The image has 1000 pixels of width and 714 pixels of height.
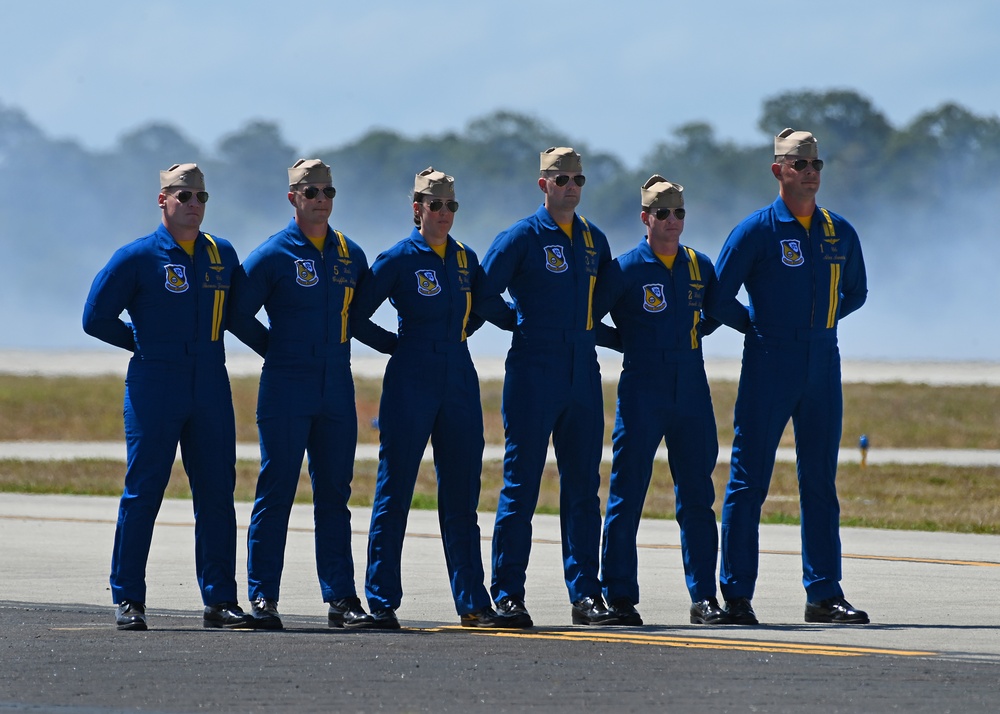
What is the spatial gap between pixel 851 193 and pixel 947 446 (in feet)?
149

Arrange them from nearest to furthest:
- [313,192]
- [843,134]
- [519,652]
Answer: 1. [519,652]
2. [313,192]
3. [843,134]

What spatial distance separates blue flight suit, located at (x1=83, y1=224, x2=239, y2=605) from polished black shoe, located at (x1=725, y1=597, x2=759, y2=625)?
2712mm

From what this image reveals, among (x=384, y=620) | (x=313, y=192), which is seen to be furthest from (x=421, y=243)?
(x=384, y=620)

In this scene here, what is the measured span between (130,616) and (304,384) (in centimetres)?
153

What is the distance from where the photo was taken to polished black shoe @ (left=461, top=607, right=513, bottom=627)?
9.58 m

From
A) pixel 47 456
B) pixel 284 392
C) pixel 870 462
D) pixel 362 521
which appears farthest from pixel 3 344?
pixel 284 392

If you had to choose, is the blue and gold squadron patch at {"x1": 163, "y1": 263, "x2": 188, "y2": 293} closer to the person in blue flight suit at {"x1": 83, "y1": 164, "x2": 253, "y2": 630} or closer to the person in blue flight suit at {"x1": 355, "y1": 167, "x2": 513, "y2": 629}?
the person in blue flight suit at {"x1": 83, "y1": 164, "x2": 253, "y2": 630}

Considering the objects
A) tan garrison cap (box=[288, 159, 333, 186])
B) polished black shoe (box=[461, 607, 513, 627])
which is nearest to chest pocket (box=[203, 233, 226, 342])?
tan garrison cap (box=[288, 159, 333, 186])

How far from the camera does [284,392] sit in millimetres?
9523

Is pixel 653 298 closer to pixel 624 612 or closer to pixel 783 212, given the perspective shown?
pixel 783 212

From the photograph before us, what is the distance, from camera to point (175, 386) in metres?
9.48

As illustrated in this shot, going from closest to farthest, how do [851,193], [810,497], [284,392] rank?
[284,392], [810,497], [851,193]

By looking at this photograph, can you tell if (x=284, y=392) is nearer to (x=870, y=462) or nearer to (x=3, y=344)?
(x=870, y=462)

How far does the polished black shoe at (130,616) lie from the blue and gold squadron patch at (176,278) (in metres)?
1.68
